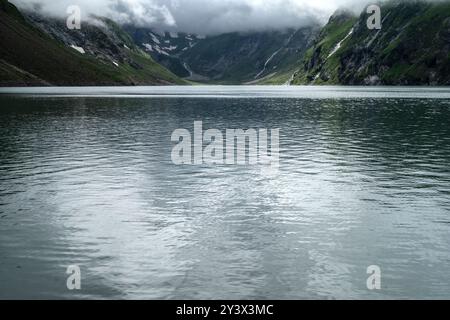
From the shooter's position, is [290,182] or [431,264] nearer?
[431,264]

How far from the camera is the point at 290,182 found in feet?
138

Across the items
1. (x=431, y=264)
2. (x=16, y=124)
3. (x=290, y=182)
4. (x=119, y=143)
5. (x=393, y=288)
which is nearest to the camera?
(x=393, y=288)

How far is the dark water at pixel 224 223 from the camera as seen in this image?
2195 cm

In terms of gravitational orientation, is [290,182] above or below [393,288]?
above

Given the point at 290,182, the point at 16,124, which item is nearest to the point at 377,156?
the point at 290,182

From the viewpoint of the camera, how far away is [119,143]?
218ft

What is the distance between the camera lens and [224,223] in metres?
30.7

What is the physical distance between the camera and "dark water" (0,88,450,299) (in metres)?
22.0

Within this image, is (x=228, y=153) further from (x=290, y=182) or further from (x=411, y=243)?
(x=411, y=243)

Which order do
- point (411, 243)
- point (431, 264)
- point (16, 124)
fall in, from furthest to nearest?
point (16, 124) → point (411, 243) → point (431, 264)
